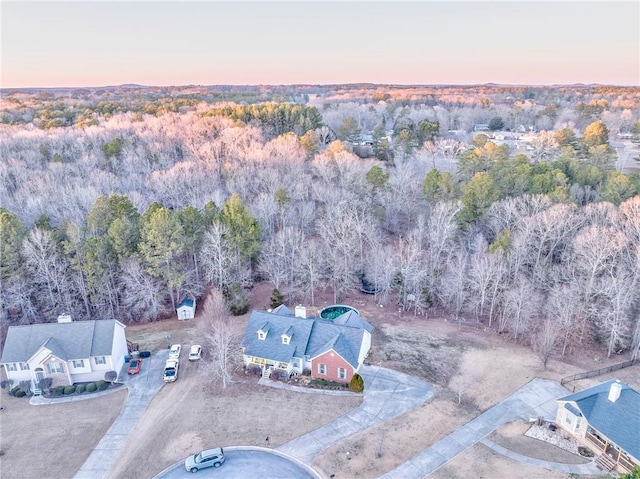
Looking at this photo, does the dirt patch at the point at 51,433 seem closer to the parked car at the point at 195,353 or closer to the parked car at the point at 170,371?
the parked car at the point at 170,371

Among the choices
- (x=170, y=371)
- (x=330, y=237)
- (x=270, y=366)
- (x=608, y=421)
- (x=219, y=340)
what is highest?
(x=330, y=237)

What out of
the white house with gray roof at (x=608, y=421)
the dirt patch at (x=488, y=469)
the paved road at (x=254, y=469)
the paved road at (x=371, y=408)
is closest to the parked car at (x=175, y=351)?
the paved road at (x=254, y=469)

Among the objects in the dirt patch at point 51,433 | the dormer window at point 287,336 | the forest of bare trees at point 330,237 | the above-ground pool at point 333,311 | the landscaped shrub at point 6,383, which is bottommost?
the dirt patch at point 51,433

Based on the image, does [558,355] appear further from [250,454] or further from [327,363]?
[250,454]

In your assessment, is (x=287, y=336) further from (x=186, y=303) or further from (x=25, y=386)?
(x=25, y=386)

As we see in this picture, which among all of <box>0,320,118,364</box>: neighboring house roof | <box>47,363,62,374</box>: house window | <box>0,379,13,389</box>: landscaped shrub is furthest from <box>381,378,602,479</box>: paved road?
<box>0,379,13,389</box>: landscaped shrub

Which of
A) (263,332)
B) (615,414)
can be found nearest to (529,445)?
(615,414)
